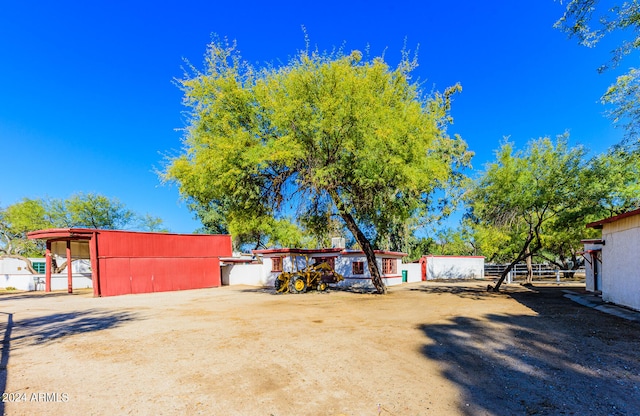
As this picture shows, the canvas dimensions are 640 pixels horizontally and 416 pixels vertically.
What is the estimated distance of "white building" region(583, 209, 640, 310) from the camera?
9711mm

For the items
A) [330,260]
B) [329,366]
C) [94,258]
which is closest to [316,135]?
[329,366]

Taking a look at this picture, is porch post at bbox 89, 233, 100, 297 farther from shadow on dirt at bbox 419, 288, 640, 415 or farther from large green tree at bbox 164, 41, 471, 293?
shadow on dirt at bbox 419, 288, 640, 415

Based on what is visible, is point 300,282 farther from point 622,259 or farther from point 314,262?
point 622,259

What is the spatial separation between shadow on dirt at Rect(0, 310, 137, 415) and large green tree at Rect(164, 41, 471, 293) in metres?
5.45

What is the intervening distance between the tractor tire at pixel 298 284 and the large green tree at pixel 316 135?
18.2ft

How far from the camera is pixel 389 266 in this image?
2581 cm

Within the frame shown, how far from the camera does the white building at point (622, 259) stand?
971cm

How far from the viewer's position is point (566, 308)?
11.2 meters

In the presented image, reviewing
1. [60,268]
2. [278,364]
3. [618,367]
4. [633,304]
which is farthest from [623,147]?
[60,268]

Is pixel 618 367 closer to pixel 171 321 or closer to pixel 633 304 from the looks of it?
pixel 633 304

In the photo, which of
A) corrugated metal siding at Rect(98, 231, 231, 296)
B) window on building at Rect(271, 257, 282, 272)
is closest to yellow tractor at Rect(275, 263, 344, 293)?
window on building at Rect(271, 257, 282, 272)

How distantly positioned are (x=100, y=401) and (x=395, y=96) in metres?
12.4

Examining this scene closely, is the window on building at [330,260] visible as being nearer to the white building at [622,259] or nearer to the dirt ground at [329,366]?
the dirt ground at [329,366]

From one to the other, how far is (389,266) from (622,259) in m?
A: 16.0
